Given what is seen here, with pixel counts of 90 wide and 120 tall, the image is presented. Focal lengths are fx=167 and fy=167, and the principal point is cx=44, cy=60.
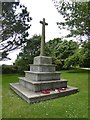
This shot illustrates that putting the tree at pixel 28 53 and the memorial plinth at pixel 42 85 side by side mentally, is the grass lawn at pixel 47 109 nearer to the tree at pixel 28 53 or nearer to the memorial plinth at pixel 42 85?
the memorial plinth at pixel 42 85

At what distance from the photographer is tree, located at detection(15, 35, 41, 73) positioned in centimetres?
1839

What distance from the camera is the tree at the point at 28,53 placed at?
Result: 18.4 m

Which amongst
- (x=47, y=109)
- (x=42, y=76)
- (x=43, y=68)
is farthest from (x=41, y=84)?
(x=47, y=109)

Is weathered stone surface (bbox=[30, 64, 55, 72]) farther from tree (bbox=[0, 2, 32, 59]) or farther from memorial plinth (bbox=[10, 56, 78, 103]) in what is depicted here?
tree (bbox=[0, 2, 32, 59])

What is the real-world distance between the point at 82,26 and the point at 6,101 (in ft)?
23.4

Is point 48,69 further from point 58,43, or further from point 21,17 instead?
point 58,43

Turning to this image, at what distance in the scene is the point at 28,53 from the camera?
19.0 metres

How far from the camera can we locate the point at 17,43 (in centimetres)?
2164

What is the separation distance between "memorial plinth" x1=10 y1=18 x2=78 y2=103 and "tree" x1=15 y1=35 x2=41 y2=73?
824cm

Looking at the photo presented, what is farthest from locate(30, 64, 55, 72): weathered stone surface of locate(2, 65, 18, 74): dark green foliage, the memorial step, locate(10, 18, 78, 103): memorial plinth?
locate(2, 65, 18, 74): dark green foliage

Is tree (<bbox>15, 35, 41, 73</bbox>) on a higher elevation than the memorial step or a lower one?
higher

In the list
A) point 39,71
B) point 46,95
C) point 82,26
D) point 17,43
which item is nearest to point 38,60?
point 39,71

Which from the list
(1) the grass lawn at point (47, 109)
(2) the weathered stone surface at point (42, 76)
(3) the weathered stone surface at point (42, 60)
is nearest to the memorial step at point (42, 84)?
(2) the weathered stone surface at point (42, 76)

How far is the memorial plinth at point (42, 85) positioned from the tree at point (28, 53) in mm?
8239
